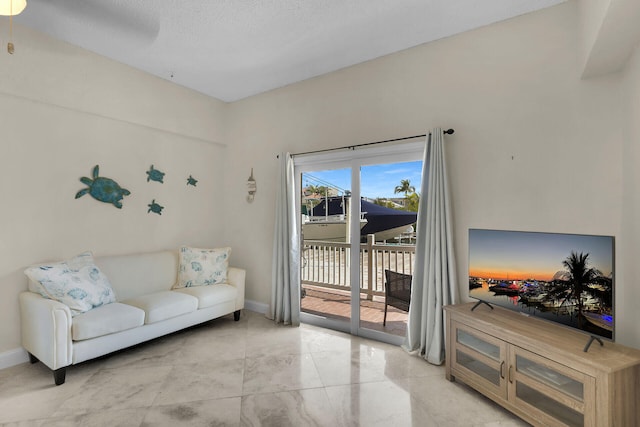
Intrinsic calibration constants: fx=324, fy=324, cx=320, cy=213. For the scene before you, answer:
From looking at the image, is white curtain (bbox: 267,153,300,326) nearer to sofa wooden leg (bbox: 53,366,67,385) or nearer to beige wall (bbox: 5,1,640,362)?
beige wall (bbox: 5,1,640,362)

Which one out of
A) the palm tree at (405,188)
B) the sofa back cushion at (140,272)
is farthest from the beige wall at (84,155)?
the palm tree at (405,188)

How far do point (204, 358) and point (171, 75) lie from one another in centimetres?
315

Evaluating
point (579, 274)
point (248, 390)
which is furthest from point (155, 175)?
point (579, 274)

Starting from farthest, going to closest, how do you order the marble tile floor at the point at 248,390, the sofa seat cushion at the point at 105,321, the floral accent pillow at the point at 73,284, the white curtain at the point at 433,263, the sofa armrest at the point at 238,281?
the sofa armrest at the point at 238,281 < the white curtain at the point at 433,263 < the floral accent pillow at the point at 73,284 < the sofa seat cushion at the point at 105,321 < the marble tile floor at the point at 248,390

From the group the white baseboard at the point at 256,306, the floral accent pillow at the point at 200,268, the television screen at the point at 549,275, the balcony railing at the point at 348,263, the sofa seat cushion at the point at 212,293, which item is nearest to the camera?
the television screen at the point at 549,275

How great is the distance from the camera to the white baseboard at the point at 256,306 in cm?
429

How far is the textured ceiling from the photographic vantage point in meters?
2.54

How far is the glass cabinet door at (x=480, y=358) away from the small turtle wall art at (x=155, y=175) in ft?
11.8

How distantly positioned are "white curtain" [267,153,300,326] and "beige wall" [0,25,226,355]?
1248 millimetres

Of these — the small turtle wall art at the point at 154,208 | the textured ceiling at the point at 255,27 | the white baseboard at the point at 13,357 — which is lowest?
the white baseboard at the point at 13,357

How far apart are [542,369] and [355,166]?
236cm

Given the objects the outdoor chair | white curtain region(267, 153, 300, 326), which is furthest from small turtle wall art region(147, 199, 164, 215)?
the outdoor chair

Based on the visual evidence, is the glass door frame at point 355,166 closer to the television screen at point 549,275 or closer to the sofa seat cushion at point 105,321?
the television screen at point 549,275

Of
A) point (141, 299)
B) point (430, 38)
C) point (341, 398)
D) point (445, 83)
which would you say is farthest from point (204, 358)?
point (430, 38)
